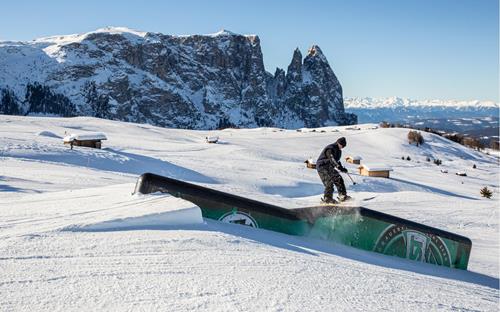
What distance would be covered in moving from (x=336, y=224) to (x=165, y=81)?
162315 millimetres

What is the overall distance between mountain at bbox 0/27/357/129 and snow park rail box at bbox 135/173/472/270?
403 feet

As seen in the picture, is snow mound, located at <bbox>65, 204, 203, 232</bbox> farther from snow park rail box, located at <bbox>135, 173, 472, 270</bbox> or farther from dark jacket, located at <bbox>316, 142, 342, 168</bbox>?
dark jacket, located at <bbox>316, 142, 342, 168</bbox>

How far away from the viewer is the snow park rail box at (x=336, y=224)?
6508 millimetres

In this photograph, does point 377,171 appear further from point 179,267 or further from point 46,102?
point 46,102

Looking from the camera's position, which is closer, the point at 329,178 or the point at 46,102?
the point at 329,178

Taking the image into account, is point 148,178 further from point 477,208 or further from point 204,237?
point 477,208

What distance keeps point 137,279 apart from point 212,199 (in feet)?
10.0

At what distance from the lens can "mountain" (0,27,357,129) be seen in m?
134

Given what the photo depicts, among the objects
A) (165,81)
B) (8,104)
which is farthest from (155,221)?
(165,81)

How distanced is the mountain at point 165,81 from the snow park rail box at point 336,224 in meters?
123

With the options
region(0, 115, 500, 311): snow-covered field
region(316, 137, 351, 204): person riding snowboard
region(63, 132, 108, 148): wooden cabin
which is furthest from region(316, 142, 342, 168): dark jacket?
region(63, 132, 108, 148): wooden cabin

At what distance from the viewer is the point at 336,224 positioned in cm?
742

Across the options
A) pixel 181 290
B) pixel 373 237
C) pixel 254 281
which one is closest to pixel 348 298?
pixel 254 281

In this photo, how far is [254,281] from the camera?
3756 millimetres
